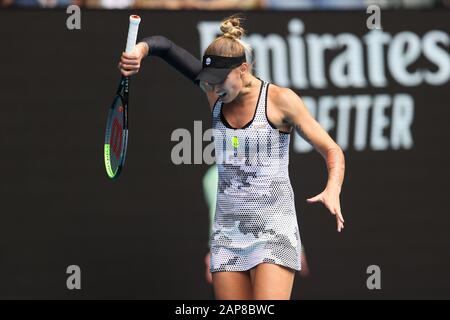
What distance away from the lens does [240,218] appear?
525 cm

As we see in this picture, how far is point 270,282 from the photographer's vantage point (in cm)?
512

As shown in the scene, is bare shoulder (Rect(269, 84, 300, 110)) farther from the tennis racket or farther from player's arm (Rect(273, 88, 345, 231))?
the tennis racket

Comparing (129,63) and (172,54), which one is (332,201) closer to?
(129,63)

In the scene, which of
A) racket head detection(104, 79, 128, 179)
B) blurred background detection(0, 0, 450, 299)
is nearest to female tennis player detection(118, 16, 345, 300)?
racket head detection(104, 79, 128, 179)

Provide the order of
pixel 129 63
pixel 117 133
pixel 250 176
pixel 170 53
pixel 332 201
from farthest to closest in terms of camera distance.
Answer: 1. pixel 117 133
2. pixel 170 53
3. pixel 250 176
4. pixel 129 63
5. pixel 332 201

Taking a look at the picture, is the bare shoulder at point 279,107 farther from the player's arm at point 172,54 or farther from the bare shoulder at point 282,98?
the player's arm at point 172,54

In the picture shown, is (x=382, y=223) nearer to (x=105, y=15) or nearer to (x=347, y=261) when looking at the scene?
(x=347, y=261)

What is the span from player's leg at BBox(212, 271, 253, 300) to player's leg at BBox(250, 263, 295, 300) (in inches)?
3.3

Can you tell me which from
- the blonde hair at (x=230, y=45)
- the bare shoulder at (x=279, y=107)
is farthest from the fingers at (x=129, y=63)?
the bare shoulder at (x=279, y=107)

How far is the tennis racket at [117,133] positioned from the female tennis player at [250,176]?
0.71 feet

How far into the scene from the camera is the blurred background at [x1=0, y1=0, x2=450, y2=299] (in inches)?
270

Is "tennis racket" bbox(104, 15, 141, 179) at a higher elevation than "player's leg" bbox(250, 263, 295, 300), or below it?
higher

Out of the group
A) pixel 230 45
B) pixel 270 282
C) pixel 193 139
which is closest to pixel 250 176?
pixel 270 282

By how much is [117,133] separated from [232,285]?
1.03 metres
